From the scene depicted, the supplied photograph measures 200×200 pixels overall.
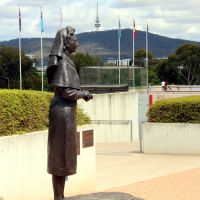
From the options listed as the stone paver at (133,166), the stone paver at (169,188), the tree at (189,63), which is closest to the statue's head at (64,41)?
the stone paver at (169,188)

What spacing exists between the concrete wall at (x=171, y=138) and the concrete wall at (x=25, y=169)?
6.18 m

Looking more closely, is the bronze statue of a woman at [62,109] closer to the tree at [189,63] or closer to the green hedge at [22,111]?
the green hedge at [22,111]

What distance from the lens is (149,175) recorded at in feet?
40.4

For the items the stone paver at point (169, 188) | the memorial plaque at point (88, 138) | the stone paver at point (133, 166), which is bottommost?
the stone paver at point (133, 166)

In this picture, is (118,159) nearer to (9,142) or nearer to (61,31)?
(9,142)

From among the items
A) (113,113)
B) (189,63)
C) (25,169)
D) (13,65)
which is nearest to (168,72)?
(189,63)

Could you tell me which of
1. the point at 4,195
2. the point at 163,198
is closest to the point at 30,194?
the point at 4,195

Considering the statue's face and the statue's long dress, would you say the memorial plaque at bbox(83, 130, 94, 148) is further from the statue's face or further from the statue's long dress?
the statue's face

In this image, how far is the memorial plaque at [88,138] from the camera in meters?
10.4

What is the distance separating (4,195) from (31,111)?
1611 millimetres

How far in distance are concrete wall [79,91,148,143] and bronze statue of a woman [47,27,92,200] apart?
14463 mm

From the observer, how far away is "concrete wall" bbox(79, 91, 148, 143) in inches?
877

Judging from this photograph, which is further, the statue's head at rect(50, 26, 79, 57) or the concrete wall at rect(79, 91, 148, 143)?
the concrete wall at rect(79, 91, 148, 143)

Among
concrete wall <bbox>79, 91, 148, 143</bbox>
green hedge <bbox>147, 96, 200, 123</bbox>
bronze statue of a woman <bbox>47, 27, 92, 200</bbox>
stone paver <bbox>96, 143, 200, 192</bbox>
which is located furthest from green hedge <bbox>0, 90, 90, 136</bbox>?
concrete wall <bbox>79, 91, 148, 143</bbox>
